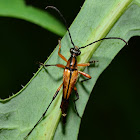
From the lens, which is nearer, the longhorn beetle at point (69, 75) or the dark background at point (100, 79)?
the longhorn beetle at point (69, 75)

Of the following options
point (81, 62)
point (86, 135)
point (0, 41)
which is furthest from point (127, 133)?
point (0, 41)

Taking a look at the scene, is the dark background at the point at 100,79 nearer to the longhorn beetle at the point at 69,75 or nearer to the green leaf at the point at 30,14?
the green leaf at the point at 30,14

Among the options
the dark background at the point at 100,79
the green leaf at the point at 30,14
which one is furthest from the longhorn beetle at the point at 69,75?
the dark background at the point at 100,79

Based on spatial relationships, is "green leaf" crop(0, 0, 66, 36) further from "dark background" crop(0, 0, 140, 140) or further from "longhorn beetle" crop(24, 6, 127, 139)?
"longhorn beetle" crop(24, 6, 127, 139)

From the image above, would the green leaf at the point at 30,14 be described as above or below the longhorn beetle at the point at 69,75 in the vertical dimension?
above

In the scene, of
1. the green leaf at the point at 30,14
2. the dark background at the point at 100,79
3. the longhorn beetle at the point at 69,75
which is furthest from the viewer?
the dark background at the point at 100,79

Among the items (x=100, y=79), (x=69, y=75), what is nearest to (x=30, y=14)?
(x=69, y=75)
